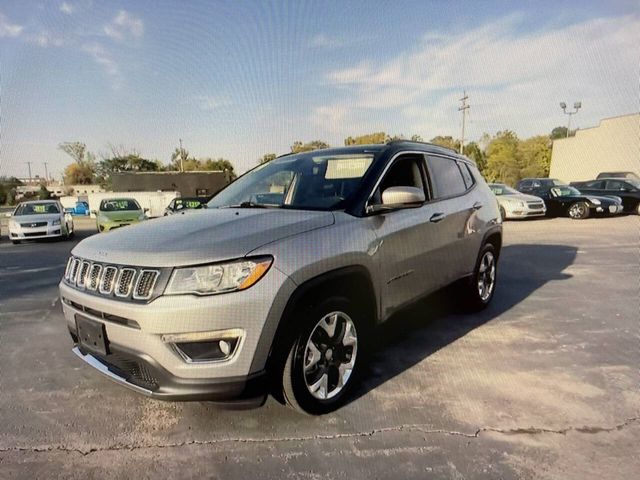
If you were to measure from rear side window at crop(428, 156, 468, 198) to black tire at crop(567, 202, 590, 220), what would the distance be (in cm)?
1484

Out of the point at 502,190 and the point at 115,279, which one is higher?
the point at 502,190

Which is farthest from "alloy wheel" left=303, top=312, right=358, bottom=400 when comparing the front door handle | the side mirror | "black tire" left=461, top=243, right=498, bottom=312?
"black tire" left=461, top=243, right=498, bottom=312

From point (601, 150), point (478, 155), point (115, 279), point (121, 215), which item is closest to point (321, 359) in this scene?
point (115, 279)

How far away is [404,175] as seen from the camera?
3396 millimetres

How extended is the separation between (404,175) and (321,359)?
172 centimetres

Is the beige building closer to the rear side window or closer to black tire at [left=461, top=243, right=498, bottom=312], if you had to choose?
black tire at [left=461, top=243, right=498, bottom=312]

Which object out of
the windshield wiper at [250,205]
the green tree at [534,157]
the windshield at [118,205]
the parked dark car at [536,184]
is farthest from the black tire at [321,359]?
the green tree at [534,157]

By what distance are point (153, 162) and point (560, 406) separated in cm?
8864

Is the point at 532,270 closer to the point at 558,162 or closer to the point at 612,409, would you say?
the point at 612,409

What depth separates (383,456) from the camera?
2232 millimetres

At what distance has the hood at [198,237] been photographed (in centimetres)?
212

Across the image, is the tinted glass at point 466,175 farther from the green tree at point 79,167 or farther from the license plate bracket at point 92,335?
the green tree at point 79,167

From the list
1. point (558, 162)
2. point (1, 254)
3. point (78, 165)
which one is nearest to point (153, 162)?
point (78, 165)

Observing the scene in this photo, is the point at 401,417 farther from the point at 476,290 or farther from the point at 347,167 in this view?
the point at 476,290
